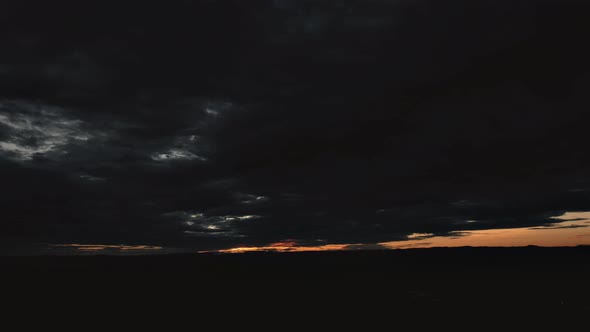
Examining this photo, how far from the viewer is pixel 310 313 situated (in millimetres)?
58469

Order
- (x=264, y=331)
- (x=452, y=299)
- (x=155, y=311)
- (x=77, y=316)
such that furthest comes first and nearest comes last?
(x=452, y=299) < (x=155, y=311) < (x=77, y=316) < (x=264, y=331)

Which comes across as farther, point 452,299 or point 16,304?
point 452,299

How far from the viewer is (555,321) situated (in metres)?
50.8

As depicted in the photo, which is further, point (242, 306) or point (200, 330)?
point (242, 306)

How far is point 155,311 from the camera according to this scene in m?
60.0

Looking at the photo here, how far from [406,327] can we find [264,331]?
1563cm

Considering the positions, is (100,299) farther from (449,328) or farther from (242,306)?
(449,328)

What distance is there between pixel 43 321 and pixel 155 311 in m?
14.2

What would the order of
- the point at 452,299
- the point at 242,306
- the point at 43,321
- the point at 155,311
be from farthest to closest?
the point at 452,299, the point at 242,306, the point at 155,311, the point at 43,321

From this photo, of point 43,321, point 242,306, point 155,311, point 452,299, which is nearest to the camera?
point 43,321

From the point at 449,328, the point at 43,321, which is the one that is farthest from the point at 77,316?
the point at 449,328

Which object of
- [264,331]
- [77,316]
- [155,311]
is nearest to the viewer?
[264,331]

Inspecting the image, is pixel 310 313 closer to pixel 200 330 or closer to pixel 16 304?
pixel 200 330

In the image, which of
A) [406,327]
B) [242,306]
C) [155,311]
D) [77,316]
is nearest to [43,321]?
[77,316]
